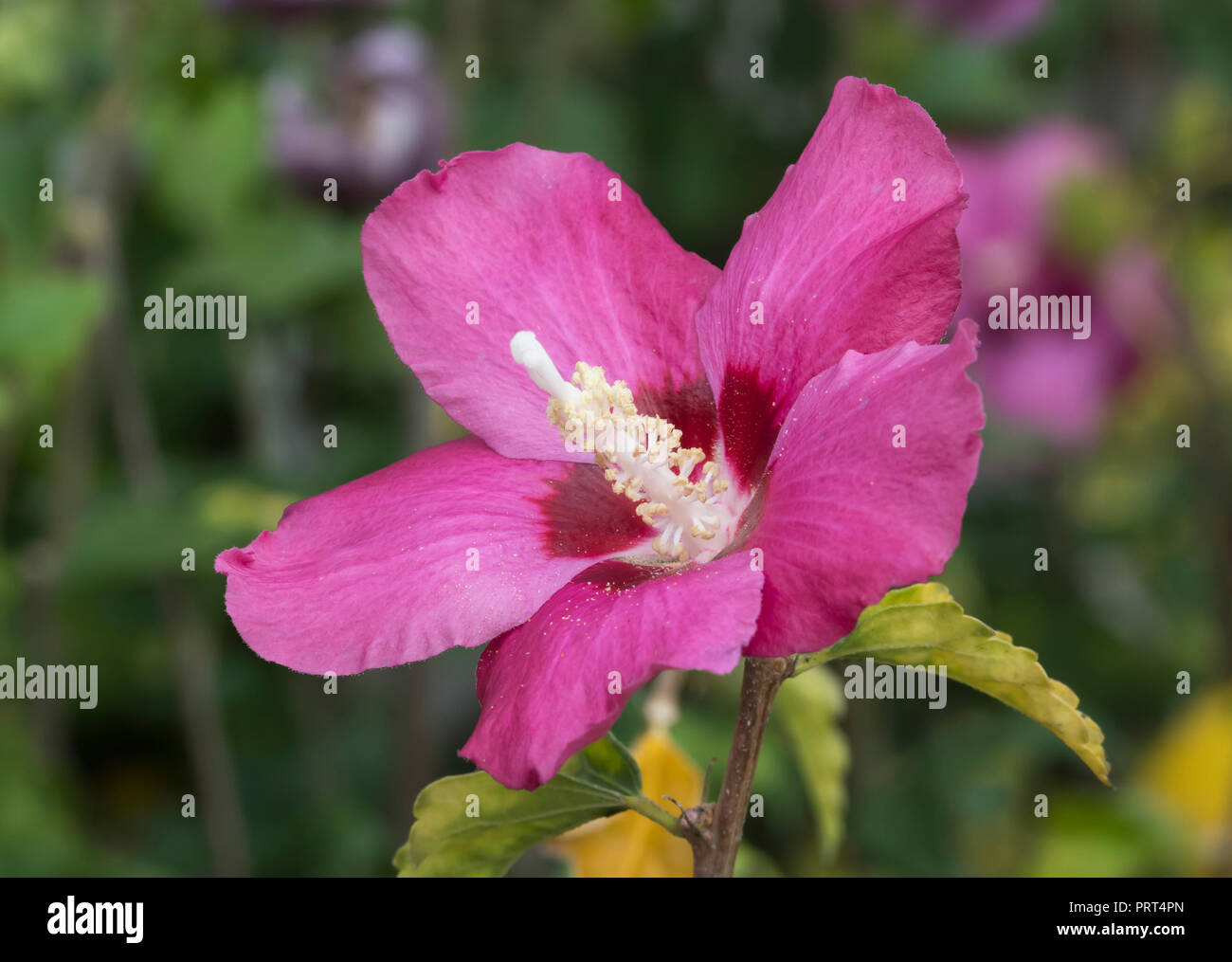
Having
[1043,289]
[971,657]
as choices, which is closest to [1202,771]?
[1043,289]

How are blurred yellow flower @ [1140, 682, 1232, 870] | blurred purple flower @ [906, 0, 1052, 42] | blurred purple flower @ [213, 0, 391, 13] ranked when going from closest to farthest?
1. blurred yellow flower @ [1140, 682, 1232, 870]
2. blurred purple flower @ [213, 0, 391, 13]
3. blurred purple flower @ [906, 0, 1052, 42]

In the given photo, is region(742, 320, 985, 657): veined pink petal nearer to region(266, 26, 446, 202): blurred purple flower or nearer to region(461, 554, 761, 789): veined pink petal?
region(461, 554, 761, 789): veined pink petal

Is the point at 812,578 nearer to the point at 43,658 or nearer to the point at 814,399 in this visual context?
the point at 814,399

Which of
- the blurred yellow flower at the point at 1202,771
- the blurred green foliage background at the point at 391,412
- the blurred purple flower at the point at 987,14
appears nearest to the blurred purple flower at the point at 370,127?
the blurred green foliage background at the point at 391,412

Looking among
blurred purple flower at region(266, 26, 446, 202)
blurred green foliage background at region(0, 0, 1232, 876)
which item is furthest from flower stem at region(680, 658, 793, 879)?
blurred purple flower at region(266, 26, 446, 202)

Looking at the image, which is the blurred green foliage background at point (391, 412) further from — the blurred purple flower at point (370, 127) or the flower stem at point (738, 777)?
the flower stem at point (738, 777)

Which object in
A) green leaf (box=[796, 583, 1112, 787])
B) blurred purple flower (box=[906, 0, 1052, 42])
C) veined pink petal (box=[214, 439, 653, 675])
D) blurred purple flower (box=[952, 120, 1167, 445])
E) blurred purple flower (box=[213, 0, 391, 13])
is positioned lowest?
green leaf (box=[796, 583, 1112, 787])

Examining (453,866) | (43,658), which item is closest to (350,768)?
(43,658)
